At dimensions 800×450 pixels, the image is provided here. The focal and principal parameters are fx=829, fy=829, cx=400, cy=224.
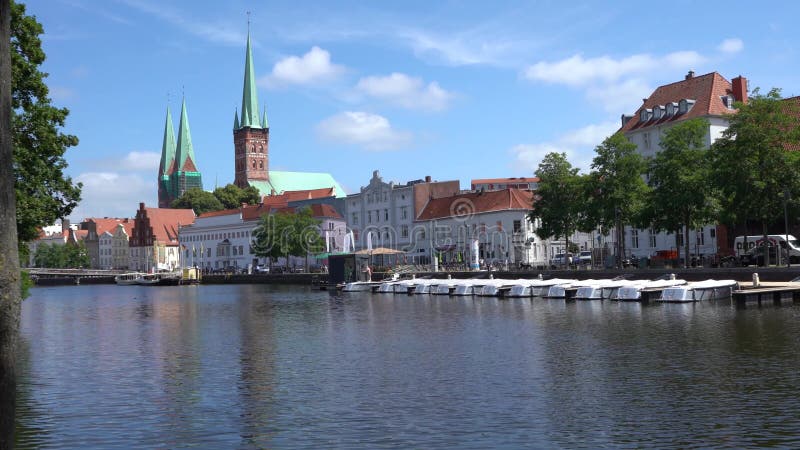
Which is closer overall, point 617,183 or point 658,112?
point 617,183

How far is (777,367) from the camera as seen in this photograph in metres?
28.4

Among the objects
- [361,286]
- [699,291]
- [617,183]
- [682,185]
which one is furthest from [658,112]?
[699,291]

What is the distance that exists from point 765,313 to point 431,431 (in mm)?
35261

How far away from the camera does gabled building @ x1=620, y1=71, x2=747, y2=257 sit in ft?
306

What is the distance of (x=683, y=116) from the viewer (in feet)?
319

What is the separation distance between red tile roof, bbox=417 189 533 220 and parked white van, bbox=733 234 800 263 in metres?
39.5

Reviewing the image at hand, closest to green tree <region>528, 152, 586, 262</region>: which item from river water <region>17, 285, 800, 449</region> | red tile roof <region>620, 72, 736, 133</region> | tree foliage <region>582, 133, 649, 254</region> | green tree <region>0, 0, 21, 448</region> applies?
tree foliage <region>582, 133, 649, 254</region>

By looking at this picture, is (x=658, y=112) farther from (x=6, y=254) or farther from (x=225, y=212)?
(x=225, y=212)

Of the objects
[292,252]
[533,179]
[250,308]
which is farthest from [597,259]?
[533,179]

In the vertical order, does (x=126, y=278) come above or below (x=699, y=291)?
above

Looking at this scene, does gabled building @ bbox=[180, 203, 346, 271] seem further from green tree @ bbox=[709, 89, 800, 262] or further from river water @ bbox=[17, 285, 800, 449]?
river water @ bbox=[17, 285, 800, 449]

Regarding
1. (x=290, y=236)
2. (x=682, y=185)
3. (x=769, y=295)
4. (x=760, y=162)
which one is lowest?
(x=769, y=295)

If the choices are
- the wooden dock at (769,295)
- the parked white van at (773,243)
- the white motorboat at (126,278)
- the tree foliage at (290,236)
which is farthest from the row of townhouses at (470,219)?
the wooden dock at (769,295)

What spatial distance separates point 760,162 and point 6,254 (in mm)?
66759
